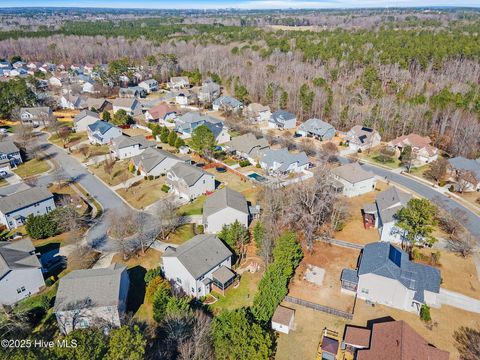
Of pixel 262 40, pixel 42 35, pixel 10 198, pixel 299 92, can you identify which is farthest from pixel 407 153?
pixel 42 35

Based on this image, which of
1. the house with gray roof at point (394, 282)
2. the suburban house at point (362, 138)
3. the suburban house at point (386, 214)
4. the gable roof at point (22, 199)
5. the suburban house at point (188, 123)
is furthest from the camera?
the suburban house at point (188, 123)

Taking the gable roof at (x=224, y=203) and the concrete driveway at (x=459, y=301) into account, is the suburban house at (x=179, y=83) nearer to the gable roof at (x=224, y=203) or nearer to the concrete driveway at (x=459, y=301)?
the gable roof at (x=224, y=203)

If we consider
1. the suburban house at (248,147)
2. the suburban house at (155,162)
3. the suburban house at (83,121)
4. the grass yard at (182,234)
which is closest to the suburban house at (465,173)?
the suburban house at (248,147)

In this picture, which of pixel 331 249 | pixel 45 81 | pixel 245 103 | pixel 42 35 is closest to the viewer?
pixel 331 249

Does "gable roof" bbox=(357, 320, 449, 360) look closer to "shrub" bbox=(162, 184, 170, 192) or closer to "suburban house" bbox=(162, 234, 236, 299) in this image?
"suburban house" bbox=(162, 234, 236, 299)

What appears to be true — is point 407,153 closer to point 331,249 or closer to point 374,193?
point 374,193

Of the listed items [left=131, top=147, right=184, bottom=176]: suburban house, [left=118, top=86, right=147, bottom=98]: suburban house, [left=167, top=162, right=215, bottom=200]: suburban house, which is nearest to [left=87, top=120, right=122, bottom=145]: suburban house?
[left=131, top=147, right=184, bottom=176]: suburban house
